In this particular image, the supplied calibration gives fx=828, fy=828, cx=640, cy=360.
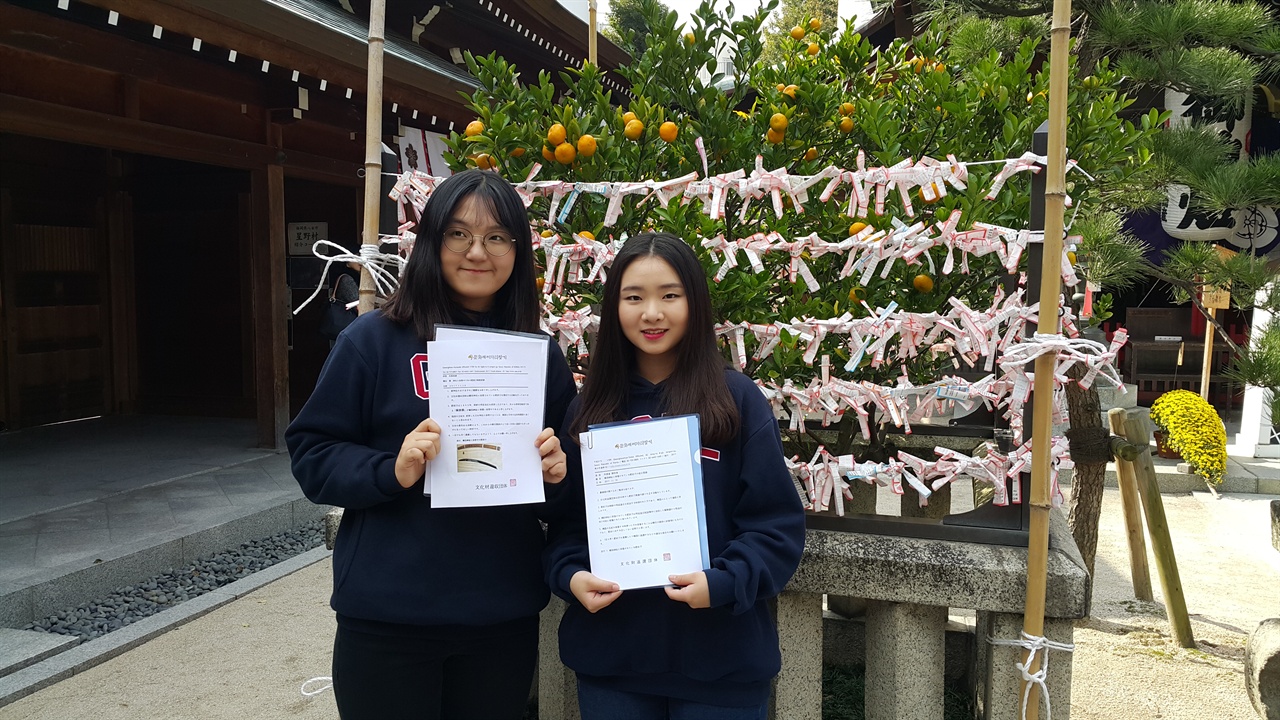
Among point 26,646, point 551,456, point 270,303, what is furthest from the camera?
point 270,303

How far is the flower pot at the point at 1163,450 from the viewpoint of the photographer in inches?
287

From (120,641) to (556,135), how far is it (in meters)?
3.01

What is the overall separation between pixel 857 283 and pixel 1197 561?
161 inches

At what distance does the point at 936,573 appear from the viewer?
2.00m

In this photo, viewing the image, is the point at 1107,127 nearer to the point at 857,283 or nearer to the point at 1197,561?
the point at 857,283

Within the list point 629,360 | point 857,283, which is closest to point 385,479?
point 629,360

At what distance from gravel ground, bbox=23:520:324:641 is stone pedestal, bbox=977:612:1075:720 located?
12.1 feet

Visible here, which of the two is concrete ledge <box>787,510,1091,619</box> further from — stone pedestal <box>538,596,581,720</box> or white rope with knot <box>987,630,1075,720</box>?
stone pedestal <box>538,596,581,720</box>

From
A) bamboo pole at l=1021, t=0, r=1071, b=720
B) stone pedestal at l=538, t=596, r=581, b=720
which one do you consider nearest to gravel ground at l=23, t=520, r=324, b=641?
stone pedestal at l=538, t=596, r=581, b=720

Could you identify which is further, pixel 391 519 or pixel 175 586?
pixel 175 586

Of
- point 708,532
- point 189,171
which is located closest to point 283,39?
point 189,171

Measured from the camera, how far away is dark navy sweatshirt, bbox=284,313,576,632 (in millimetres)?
1570

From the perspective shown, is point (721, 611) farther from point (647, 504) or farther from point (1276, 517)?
point (1276, 517)

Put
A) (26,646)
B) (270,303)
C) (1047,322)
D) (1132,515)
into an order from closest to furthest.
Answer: (1047,322) → (26,646) → (1132,515) → (270,303)
